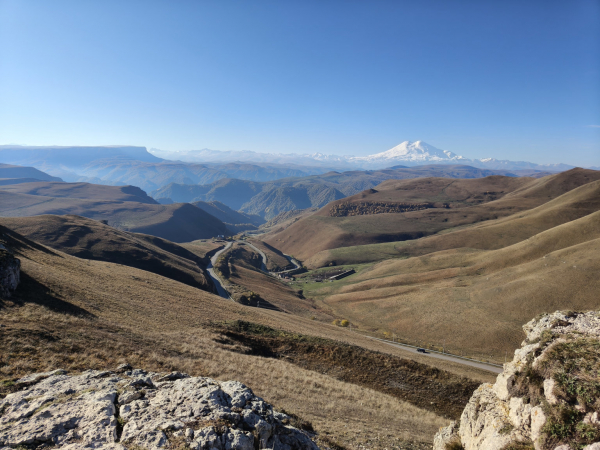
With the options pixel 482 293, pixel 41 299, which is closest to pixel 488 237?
pixel 482 293

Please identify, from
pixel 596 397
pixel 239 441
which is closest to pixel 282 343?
pixel 239 441

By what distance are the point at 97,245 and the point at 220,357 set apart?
74.6m

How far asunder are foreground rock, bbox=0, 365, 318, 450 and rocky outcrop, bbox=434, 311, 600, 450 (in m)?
6.57

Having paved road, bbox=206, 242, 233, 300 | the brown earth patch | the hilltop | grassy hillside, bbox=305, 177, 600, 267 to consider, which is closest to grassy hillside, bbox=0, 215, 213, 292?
paved road, bbox=206, 242, 233, 300

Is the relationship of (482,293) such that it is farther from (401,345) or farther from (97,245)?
(97,245)

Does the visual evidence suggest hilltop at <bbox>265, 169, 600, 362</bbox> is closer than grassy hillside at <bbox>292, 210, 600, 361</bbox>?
No

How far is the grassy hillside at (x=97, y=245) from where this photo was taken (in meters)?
73.3

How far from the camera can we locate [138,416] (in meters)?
8.56

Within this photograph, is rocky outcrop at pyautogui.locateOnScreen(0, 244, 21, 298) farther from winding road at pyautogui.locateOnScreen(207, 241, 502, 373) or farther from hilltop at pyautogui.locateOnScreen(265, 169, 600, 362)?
hilltop at pyautogui.locateOnScreen(265, 169, 600, 362)

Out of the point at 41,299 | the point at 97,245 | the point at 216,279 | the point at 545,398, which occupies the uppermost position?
the point at 545,398

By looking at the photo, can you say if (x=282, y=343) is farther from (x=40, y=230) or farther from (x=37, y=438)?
(x=40, y=230)

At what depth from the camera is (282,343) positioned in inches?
1120

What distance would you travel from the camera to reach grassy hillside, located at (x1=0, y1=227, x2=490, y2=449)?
567 inches

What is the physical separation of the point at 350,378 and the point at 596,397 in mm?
18517
